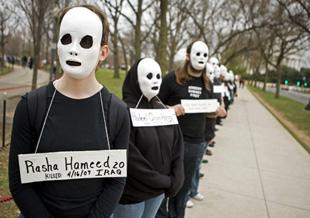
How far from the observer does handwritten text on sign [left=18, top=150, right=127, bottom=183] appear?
5.12 ft

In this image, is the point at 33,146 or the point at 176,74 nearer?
the point at 33,146

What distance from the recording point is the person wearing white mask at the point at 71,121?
1523mm

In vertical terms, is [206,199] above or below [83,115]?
below

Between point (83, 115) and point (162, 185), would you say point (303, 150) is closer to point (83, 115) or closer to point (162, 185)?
point (162, 185)

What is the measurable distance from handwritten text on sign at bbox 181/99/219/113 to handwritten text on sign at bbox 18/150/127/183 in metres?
1.65

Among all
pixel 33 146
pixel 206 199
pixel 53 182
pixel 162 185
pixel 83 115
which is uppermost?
pixel 83 115

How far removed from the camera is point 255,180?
5504 millimetres

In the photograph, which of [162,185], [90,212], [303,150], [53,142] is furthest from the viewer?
[303,150]

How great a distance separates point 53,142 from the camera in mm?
1544

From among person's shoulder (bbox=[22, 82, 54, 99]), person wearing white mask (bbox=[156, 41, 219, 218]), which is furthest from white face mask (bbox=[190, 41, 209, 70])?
person's shoulder (bbox=[22, 82, 54, 99])

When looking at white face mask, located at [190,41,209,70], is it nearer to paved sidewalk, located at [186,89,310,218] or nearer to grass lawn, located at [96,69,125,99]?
paved sidewalk, located at [186,89,310,218]

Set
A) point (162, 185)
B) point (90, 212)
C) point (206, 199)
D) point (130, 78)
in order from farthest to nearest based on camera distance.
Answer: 1. point (206, 199)
2. point (130, 78)
3. point (162, 185)
4. point (90, 212)

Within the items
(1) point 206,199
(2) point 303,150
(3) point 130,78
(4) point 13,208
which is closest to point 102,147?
(3) point 130,78

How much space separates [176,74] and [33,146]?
6.75ft
